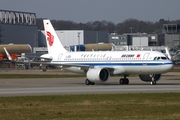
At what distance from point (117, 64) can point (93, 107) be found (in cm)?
2328

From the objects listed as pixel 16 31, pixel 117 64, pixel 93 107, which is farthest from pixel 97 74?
pixel 16 31

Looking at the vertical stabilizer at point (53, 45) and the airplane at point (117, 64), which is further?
the vertical stabilizer at point (53, 45)

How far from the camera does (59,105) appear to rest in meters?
28.5

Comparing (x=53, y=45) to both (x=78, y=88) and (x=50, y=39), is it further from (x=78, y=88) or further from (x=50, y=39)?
(x=78, y=88)

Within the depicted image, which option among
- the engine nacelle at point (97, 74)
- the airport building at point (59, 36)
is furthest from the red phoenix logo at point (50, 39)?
the airport building at point (59, 36)

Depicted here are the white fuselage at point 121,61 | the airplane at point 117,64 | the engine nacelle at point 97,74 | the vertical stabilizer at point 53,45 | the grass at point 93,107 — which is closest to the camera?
the grass at point 93,107

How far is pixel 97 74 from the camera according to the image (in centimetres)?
4922

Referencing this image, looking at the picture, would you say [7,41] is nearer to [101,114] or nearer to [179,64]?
[179,64]

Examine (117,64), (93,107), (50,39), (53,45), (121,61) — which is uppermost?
(50,39)

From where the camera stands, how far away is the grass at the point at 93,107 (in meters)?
23.3

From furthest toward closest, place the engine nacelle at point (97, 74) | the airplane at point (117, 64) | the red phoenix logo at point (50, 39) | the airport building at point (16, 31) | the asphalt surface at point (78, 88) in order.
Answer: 1. the airport building at point (16, 31)
2. the red phoenix logo at point (50, 39)
3. the engine nacelle at point (97, 74)
4. the airplane at point (117, 64)
5. the asphalt surface at point (78, 88)

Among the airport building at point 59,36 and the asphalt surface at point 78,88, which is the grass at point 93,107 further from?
the airport building at point 59,36

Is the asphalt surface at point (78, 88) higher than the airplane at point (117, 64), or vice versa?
the airplane at point (117, 64)

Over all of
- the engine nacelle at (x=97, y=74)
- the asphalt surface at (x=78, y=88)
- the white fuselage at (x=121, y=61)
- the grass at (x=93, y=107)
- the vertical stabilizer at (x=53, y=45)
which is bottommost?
the asphalt surface at (x=78, y=88)
